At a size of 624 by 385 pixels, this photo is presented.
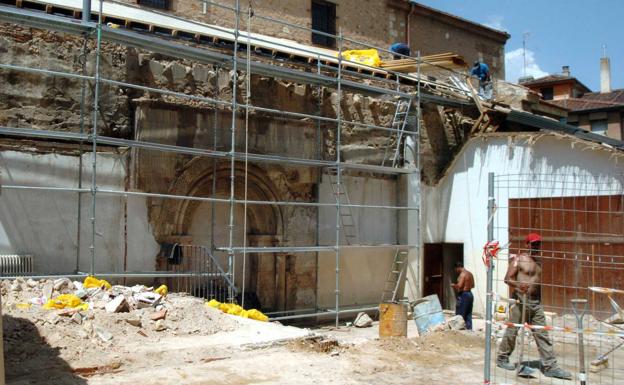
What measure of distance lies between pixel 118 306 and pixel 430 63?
895cm

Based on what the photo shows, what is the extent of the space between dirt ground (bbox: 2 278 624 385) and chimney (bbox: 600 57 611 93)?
26.3 metres

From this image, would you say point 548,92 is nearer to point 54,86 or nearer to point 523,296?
point 523,296

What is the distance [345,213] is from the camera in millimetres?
13172

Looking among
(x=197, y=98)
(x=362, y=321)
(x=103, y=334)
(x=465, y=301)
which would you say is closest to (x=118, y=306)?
(x=103, y=334)

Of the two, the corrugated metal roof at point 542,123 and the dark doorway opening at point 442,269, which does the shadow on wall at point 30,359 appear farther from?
the corrugated metal roof at point 542,123

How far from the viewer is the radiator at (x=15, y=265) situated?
8.71 meters

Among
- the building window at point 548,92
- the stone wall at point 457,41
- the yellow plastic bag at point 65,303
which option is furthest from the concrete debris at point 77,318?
the building window at point 548,92

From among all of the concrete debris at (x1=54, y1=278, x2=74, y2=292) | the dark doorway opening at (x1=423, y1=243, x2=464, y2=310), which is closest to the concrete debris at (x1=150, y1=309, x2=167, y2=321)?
the concrete debris at (x1=54, y1=278, x2=74, y2=292)

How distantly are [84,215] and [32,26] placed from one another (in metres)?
2.86

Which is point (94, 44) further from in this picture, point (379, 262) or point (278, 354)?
point (379, 262)

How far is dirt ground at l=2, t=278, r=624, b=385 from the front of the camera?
6.38 m

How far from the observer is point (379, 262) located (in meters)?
13.8

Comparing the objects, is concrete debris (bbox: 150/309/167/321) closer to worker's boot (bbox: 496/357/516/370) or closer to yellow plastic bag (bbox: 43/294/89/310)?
yellow plastic bag (bbox: 43/294/89/310)

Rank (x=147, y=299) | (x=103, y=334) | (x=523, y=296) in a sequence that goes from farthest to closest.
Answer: (x=147, y=299)
(x=523, y=296)
(x=103, y=334)
